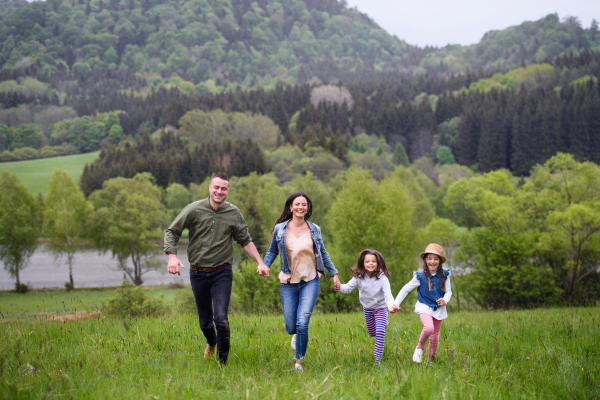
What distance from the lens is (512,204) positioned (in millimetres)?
37250

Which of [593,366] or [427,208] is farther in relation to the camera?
[427,208]

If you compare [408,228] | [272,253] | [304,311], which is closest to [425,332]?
[304,311]

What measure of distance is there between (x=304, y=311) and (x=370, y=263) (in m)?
1.12

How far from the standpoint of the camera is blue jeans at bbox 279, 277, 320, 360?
5.00 metres

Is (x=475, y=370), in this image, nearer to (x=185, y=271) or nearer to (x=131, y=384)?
(x=131, y=384)

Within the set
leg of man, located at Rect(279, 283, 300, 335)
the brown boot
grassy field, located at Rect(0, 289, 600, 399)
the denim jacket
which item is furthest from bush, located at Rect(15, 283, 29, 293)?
leg of man, located at Rect(279, 283, 300, 335)

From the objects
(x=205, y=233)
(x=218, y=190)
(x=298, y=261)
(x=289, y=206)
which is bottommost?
(x=298, y=261)

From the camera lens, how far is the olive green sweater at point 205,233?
17.2 feet

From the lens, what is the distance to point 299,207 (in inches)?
214

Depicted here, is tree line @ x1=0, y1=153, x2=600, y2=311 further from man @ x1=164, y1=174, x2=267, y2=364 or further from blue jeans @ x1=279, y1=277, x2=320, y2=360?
man @ x1=164, y1=174, x2=267, y2=364

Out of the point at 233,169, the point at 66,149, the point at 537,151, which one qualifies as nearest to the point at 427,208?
the point at 233,169

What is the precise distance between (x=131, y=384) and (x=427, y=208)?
172 feet

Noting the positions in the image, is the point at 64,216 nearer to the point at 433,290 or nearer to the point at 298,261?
the point at 298,261

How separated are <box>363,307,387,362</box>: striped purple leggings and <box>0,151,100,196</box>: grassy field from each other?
6233 centimetres
